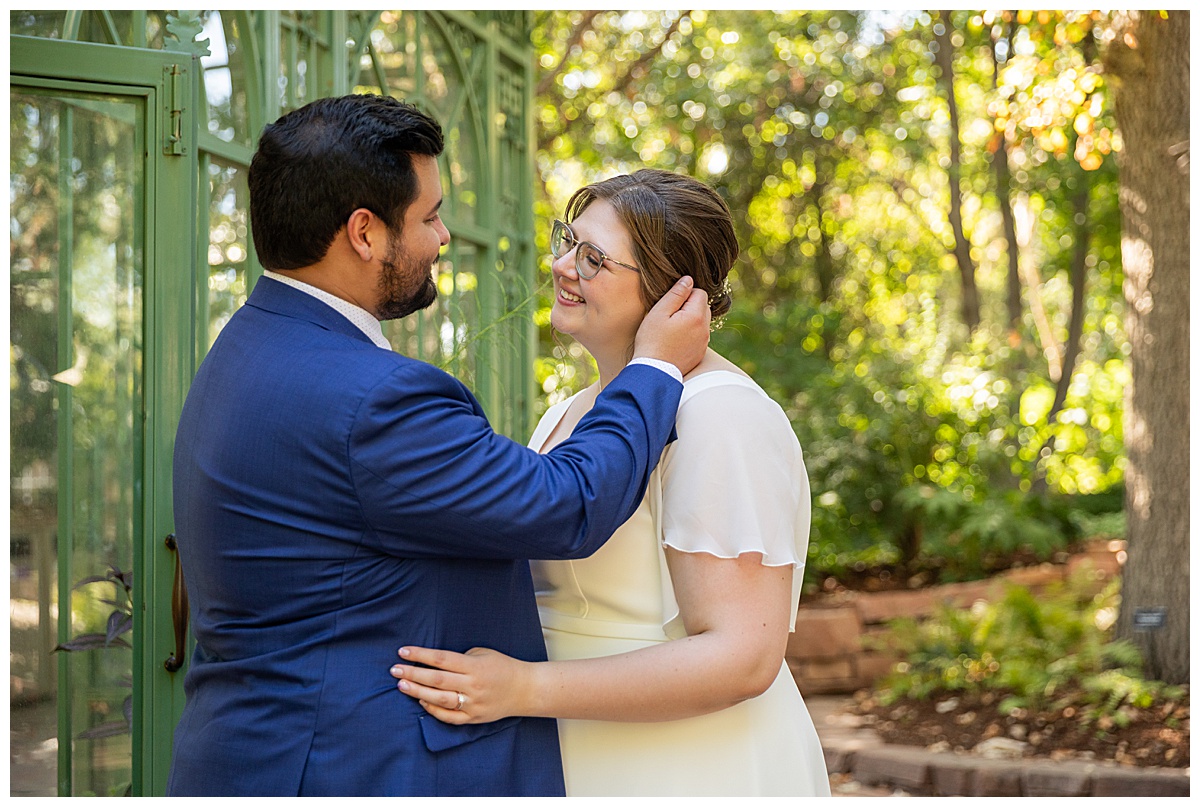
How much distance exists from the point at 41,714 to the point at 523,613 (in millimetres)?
1478

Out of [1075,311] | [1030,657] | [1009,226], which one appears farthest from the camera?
[1075,311]

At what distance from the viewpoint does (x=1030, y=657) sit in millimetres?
6902

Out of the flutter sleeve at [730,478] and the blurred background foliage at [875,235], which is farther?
the blurred background foliage at [875,235]

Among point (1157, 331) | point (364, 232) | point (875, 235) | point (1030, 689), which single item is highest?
point (875, 235)

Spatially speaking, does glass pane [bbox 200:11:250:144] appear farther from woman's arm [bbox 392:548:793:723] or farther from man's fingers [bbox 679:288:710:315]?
woman's arm [bbox 392:548:793:723]

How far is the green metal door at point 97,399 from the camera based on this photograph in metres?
2.65

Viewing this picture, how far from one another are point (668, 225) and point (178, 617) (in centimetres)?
153

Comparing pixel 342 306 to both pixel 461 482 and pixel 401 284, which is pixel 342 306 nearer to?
pixel 401 284

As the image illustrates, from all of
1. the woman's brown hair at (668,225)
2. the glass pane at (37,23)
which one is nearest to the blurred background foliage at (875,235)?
the glass pane at (37,23)

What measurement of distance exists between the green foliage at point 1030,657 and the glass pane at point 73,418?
5.08m

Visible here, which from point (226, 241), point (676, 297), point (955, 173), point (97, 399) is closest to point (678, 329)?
point (676, 297)

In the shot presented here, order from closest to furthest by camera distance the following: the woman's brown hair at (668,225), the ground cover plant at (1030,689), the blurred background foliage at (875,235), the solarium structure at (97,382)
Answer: the woman's brown hair at (668,225) < the solarium structure at (97,382) < the ground cover plant at (1030,689) < the blurred background foliage at (875,235)

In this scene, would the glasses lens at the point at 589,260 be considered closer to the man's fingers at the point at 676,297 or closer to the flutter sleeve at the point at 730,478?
the man's fingers at the point at 676,297

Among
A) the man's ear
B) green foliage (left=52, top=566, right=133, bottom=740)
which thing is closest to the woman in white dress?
the man's ear
